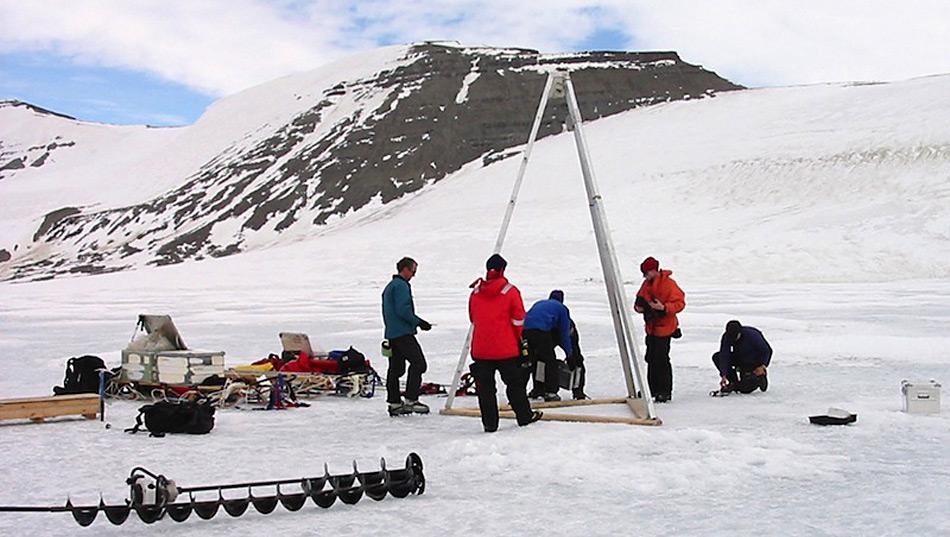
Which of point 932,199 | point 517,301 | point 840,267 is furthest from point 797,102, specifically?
point 517,301

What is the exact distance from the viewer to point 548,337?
973cm

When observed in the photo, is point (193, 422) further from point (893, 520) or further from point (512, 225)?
point (512, 225)

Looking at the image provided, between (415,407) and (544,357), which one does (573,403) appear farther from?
(415,407)

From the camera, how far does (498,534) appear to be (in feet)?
16.4

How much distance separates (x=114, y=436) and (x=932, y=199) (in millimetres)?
37552

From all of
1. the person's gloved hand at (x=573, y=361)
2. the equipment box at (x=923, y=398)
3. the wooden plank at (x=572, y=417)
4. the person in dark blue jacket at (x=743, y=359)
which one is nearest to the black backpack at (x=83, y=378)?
the wooden plank at (x=572, y=417)

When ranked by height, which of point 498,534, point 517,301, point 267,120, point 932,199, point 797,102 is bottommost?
point 498,534

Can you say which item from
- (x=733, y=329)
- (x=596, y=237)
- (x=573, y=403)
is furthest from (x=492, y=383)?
(x=733, y=329)

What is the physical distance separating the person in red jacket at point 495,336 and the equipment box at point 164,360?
12.3ft

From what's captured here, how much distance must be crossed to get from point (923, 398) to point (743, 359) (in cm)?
232

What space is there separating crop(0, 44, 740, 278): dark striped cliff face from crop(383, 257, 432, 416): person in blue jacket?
2308 inches

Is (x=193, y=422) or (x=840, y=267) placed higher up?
(x=840, y=267)

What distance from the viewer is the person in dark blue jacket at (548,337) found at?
31.7 feet

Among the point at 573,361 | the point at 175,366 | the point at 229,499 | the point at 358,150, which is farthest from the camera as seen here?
the point at 358,150
